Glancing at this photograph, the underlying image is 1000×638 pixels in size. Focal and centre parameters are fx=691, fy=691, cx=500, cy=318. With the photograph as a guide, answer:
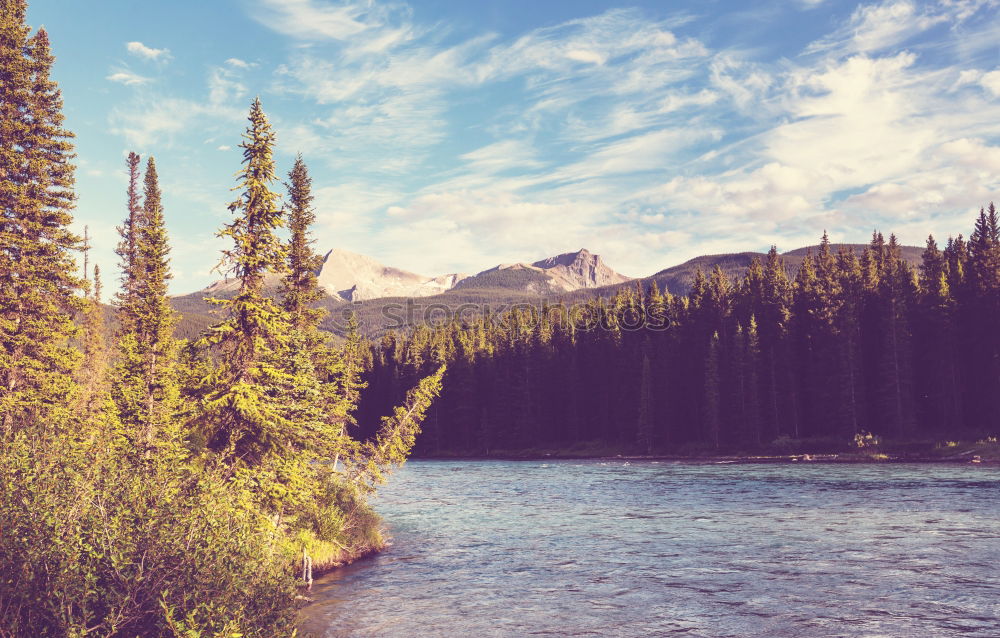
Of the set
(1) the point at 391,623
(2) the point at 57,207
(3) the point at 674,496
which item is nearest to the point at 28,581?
(1) the point at 391,623

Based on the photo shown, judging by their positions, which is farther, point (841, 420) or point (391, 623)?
point (841, 420)

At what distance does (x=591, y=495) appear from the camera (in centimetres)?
4625

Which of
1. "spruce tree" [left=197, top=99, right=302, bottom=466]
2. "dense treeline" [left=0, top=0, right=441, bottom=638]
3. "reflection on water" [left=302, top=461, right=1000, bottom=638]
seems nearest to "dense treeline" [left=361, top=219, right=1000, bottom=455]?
"reflection on water" [left=302, top=461, right=1000, bottom=638]

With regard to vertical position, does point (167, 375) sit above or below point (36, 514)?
above

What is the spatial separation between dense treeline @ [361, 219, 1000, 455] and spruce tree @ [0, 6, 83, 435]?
7006 centimetres

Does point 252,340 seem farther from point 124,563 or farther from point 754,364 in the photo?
point 754,364

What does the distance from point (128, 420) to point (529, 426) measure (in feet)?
249

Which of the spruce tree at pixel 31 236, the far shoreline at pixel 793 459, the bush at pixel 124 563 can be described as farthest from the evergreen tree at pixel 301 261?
the far shoreline at pixel 793 459

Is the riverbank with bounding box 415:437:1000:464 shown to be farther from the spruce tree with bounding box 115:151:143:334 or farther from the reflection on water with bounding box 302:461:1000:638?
the spruce tree with bounding box 115:151:143:334

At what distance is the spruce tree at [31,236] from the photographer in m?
32.9

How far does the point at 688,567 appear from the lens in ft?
77.6

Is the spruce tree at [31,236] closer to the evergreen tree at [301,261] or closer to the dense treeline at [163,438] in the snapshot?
the dense treeline at [163,438]

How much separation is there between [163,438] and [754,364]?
6789cm

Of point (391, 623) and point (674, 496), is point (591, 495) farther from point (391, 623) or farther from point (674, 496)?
point (391, 623)
